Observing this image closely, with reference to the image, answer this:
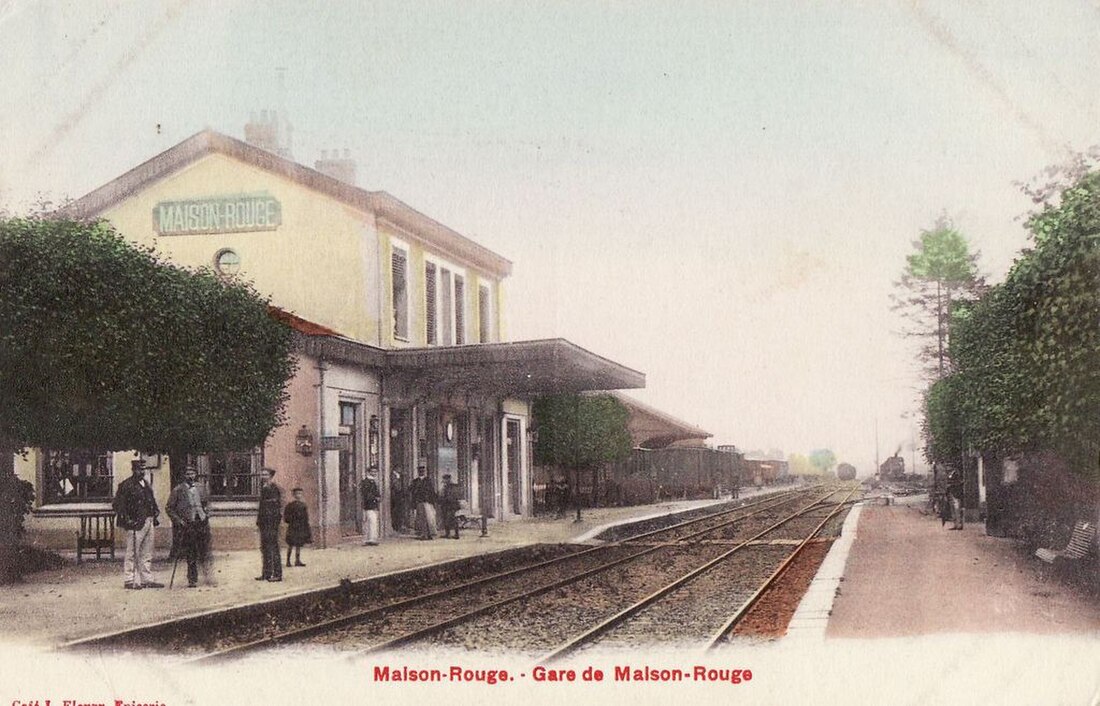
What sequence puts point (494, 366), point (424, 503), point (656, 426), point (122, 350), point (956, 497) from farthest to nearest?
point (656, 426) → point (956, 497) → point (494, 366) → point (424, 503) → point (122, 350)

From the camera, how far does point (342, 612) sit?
11070 millimetres

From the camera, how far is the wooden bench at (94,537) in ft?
47.3

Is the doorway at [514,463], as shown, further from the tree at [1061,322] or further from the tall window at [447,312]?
the tree at [1061,322]

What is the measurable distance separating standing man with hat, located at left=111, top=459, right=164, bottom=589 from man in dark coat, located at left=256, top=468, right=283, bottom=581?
3.84ft

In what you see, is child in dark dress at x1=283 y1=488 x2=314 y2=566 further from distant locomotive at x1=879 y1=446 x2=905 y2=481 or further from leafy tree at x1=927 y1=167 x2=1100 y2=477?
distant locomotive at x1=879 y1=446 x2=905 y2=481

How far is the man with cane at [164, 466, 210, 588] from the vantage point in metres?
11.9

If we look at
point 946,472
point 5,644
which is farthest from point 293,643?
point 946,472

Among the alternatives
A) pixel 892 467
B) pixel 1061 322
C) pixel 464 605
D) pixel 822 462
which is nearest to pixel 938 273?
pixel 1061 322

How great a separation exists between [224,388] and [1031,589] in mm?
9293

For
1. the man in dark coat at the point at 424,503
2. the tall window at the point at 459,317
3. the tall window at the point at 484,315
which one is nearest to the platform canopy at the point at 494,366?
the tall window at the point at 459,317

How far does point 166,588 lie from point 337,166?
499cm

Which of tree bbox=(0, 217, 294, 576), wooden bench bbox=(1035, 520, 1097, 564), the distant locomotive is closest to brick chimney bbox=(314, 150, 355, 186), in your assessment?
tree bbox=(0, 217, 294, 576)

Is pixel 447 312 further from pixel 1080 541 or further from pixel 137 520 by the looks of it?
pixel 1080 541

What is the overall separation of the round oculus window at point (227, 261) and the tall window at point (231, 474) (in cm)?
375
